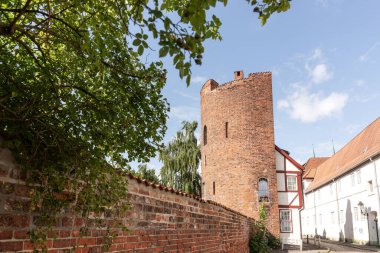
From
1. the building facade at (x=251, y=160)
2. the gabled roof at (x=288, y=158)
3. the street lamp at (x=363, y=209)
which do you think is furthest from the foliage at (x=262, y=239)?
the street lamp at (x=363, y=209)

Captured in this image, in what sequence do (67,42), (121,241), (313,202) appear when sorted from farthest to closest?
(313,202)
(121,241)
(67,42)

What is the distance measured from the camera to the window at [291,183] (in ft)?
81.0

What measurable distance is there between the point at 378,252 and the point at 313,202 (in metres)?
22.9

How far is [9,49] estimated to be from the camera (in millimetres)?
3420

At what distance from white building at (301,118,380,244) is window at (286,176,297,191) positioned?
3818mm

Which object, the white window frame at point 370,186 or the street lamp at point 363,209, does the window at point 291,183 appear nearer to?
the street lamp at point 363,209

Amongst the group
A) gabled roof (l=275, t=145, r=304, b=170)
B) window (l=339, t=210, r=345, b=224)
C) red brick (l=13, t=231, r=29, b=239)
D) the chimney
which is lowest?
red brick (l=13, t=231, r=29, b=239)

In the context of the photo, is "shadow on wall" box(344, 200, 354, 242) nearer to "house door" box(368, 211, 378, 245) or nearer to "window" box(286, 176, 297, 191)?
"house door" box(368, 211, 378, 245)

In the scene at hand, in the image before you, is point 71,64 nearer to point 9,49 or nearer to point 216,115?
point 9,49

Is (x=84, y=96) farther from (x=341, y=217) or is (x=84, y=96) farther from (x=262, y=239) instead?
(x=341, y=217)

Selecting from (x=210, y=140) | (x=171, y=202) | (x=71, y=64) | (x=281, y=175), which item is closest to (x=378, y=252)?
(x=281, y=175)

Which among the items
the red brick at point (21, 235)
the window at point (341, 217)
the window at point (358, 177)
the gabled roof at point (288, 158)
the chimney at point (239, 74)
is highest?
the chimney at point (239, 74)

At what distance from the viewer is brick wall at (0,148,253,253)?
2619 millimetres

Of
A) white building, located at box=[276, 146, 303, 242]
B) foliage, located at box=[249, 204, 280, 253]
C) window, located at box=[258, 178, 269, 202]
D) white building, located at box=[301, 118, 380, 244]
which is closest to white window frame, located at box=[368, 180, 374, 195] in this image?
white building, located at box=[301, 118, 380, 244]
